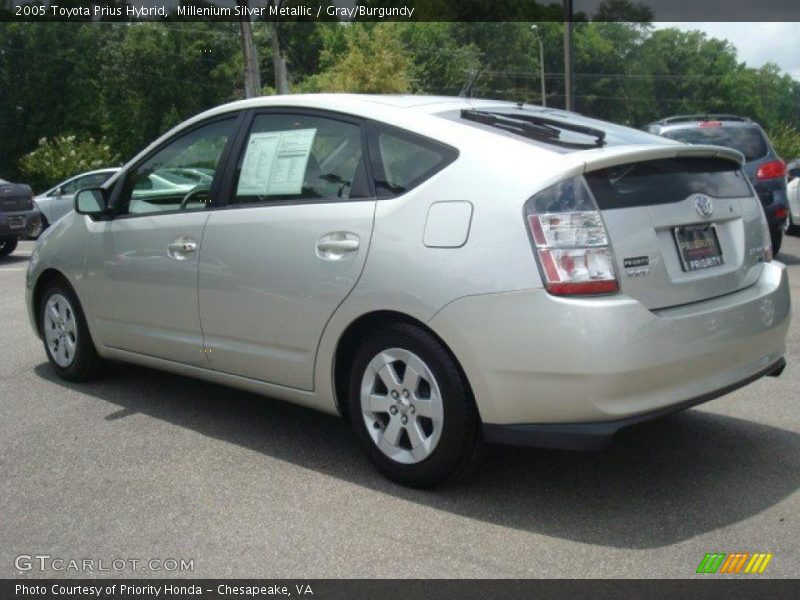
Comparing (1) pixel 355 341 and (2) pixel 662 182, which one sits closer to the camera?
(2) pixel 662 182

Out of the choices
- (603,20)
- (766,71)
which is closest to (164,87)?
(603,20)

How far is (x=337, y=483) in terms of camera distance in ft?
15.0

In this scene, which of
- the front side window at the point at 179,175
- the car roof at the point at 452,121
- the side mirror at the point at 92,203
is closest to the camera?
the car roof at the point at 452,121

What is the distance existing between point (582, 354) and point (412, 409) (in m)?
0.83

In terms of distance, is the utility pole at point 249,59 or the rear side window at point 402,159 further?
the utility pole at point 249,59

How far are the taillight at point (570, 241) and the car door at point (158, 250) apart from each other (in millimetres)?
2023

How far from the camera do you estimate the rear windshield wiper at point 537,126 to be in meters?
4.35

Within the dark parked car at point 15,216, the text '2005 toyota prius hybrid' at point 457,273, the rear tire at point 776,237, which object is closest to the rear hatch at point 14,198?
the dark parked car at point 15,216

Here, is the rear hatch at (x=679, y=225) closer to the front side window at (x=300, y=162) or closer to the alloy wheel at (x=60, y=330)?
the front side window at (x=300, y=162)

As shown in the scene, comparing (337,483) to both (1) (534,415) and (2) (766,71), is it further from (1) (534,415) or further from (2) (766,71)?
(2) (766,71)

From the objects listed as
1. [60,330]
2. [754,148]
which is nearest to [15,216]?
[60,330]

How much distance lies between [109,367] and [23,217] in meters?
10.2

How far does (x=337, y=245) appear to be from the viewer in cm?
452
